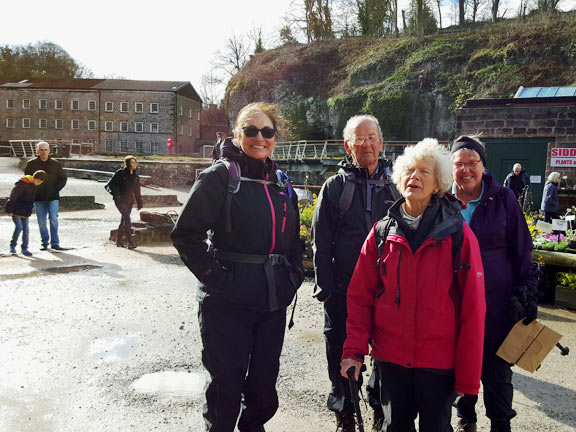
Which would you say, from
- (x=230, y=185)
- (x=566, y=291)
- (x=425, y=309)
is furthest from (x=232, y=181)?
(x=566, y=291)

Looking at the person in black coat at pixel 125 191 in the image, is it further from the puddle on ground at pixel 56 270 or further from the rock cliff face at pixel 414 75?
the rock cliff face at pixel 414 75

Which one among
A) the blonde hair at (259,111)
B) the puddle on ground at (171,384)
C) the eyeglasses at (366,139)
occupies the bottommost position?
the puddle on ground at (171,384)

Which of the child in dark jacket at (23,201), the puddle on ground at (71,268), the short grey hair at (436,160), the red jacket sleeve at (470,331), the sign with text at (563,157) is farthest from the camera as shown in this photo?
the sign with text at (563,157)

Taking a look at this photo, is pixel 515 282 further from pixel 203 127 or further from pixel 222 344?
pixel 203 127

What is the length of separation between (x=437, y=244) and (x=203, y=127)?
65982mm

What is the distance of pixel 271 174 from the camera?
2.88 metres

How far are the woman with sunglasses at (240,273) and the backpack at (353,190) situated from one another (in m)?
0.52

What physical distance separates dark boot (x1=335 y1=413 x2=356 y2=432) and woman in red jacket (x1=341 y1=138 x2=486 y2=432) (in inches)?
32.3

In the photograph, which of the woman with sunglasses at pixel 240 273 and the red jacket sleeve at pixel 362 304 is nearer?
the red jacket sleeve at pixel 362 304

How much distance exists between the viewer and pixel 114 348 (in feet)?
14.8

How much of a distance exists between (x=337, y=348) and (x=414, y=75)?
118 ft

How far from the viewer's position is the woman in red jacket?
221cm

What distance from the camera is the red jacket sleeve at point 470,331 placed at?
2174 millimetres

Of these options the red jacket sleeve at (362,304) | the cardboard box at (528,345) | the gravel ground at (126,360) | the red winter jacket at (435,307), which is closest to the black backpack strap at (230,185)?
the red jacket sleeve at (362,304)
